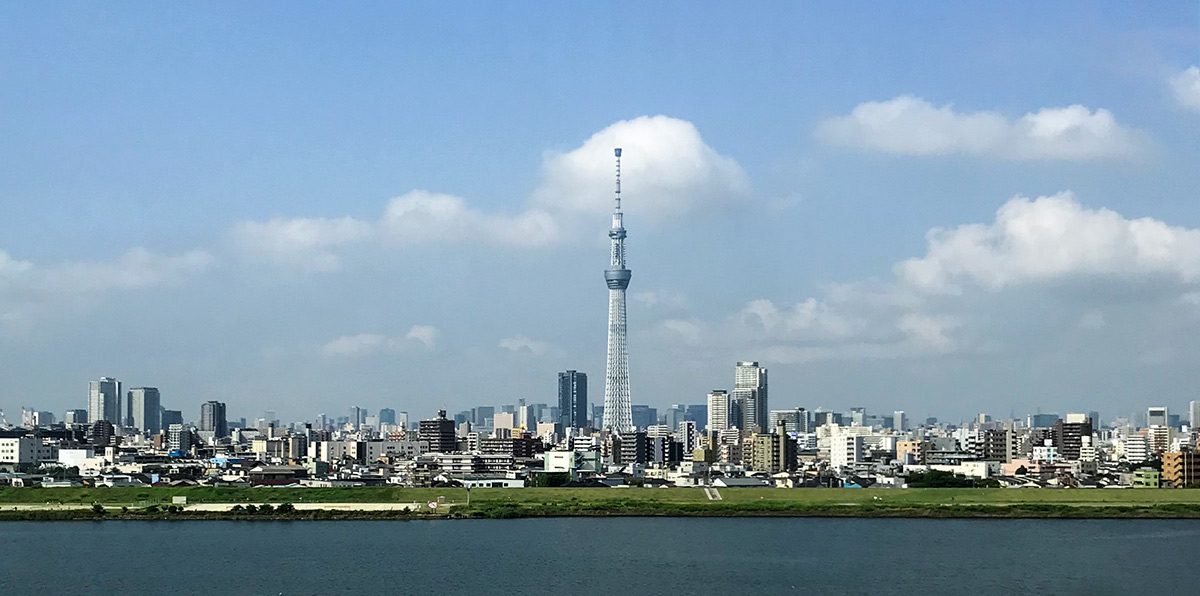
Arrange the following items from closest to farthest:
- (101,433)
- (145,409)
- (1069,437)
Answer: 1. (1069,437)
2. (101,433)
3. (145,409)

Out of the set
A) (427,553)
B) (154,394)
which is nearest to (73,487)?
(427,553)

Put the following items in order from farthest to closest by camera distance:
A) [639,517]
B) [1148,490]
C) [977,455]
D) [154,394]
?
[154,394]
[977,455]
[1148,490]
[639,517]

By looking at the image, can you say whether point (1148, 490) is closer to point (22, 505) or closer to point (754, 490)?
point (754, 490)

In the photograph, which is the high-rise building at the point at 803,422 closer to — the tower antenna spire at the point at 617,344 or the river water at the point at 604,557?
the tower antenna spire at the point at 617,344

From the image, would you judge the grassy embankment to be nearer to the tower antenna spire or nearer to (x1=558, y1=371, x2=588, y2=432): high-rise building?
the tower antenna spire

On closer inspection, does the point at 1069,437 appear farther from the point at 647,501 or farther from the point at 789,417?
the point at 789,417

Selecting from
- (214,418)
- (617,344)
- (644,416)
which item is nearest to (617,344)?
(617,344)
